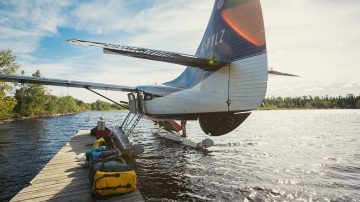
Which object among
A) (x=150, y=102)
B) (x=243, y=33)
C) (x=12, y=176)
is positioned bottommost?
(x=12, y=176)

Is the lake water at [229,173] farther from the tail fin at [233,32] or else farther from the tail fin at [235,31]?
the tail fin at [235,31]

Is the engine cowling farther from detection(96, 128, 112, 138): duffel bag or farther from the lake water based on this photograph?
detection(96, 128, 112, 138): duffel bag

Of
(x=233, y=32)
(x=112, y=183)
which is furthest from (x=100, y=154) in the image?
(x=233, y=32)

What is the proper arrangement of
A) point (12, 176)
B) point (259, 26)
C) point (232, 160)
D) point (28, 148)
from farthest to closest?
point (28, 148)
point (232, 160)
point (12, 176)
point (259, 26)

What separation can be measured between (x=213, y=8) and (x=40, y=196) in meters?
9.71

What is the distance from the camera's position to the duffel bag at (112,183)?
6531 millimetres

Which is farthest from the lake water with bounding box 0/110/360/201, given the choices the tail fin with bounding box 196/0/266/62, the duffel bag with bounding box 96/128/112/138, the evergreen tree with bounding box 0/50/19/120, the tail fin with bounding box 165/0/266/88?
the evergreen tree with bounding box 0/50/19/120

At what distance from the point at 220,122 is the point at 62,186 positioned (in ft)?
21.1

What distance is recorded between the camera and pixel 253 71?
7820 millimetres

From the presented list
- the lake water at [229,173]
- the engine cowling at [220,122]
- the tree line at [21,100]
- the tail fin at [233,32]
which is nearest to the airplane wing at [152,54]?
the tail fin at [233,32]

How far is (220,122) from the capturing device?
10.1 m

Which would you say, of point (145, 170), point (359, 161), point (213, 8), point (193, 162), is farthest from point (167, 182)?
point (359, 161)

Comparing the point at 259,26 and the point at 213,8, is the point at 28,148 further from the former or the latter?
the point at 259,26

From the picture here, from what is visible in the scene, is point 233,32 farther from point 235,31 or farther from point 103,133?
point 103,133
